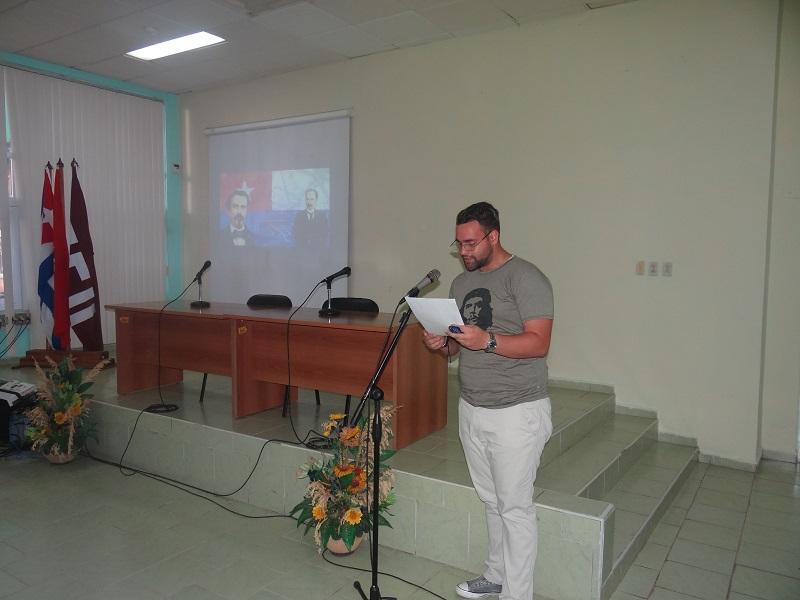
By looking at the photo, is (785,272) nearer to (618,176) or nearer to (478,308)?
(618,176)

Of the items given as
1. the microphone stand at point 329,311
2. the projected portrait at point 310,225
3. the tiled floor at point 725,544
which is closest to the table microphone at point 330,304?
the microphone stand at point 329,311

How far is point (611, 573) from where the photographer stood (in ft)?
8.29

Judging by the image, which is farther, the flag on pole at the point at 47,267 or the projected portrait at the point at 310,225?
the projected portrait at the point at 310,225

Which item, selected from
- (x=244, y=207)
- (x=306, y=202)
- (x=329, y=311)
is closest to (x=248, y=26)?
(x=306, y=202)

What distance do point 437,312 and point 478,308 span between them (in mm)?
285

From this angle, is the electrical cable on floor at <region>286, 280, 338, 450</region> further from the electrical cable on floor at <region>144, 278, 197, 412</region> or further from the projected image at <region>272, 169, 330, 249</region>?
the projected image at <region>272, 169, 330, 249</region>

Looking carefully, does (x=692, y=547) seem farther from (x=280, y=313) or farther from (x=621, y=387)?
(x=280, y=313)

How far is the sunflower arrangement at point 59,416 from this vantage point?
155 inches

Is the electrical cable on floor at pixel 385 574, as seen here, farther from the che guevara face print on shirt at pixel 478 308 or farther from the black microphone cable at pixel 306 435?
the che guevara face print on shirt at pixel 478 308

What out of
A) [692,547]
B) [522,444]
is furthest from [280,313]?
[692,547]

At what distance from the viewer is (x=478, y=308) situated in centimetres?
225

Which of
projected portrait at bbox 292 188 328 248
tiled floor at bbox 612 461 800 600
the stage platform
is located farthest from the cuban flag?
tiled floor at bbox 612 461 800 600

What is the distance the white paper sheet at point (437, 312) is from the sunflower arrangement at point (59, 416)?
2.87 meters

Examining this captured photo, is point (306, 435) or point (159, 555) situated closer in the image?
point (159, 555)
